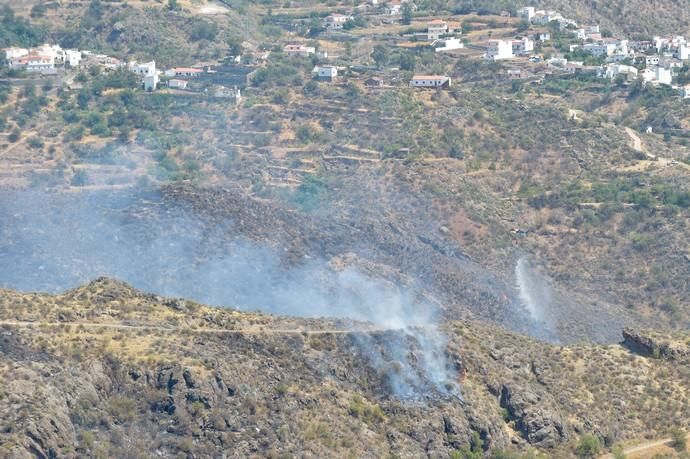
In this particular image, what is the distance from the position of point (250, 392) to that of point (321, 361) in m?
3.48

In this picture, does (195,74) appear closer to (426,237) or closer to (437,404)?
(426,237)

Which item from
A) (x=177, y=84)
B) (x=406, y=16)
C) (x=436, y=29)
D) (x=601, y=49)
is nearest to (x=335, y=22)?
(x=406, y=16)

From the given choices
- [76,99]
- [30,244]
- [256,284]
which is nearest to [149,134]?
[76,99]

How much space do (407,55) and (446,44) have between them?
15.3 feet

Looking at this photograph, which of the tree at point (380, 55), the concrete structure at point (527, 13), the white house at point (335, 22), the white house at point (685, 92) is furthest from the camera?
the concrete structure at point (527, 13)

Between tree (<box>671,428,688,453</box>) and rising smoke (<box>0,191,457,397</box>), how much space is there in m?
10.8

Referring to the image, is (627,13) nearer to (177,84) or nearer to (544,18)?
(544,18)

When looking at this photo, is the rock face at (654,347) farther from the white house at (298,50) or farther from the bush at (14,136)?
the white house at (298,50)

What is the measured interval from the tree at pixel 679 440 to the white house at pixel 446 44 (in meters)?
59.5

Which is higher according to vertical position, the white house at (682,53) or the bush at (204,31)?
the bush at (204,31)

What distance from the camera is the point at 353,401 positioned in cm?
5491

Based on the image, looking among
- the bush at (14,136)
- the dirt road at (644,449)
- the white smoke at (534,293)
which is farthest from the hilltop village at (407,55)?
the dirt road at (644,449)

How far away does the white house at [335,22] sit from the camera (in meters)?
121

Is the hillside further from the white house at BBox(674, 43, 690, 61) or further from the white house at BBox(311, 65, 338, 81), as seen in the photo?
the white house at BBox(674, 43, 690, 61)
